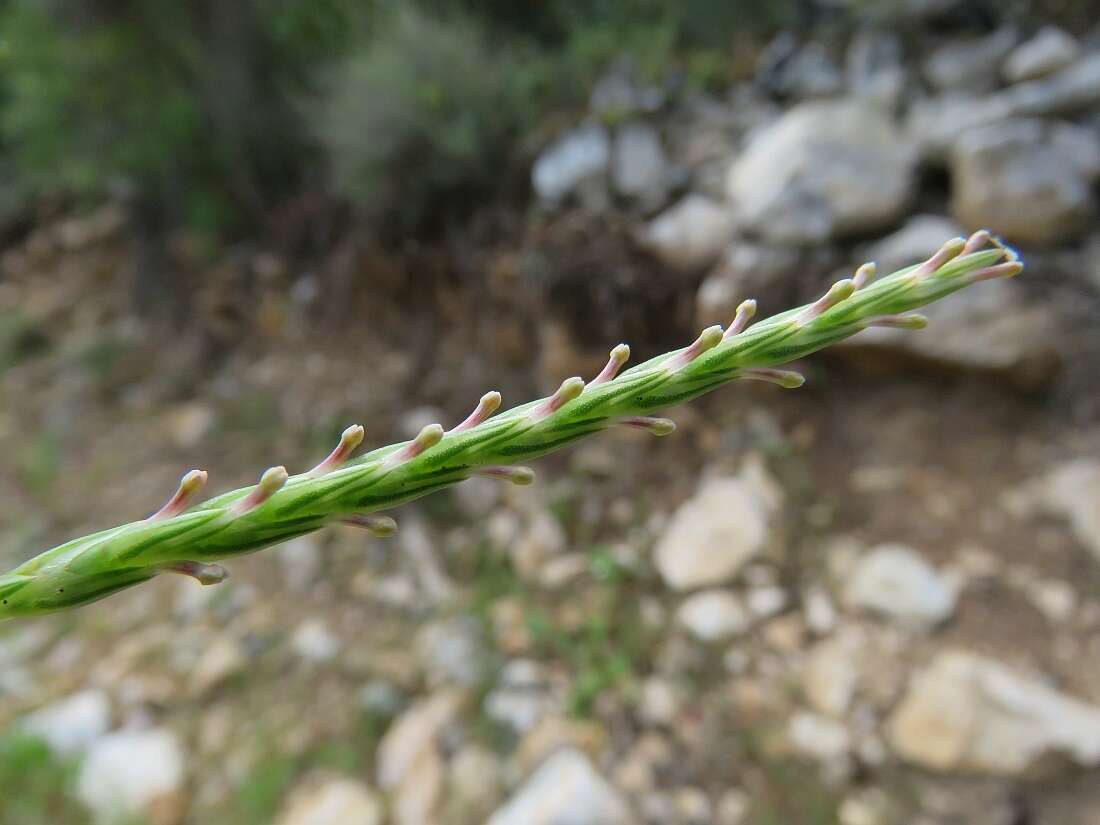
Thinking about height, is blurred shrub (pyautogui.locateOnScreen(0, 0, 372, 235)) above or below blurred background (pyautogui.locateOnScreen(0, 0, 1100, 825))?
above

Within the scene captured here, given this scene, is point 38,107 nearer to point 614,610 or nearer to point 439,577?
point 439,577

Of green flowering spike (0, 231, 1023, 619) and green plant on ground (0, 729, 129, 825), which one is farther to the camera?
green plant on ground (0, 729, 129, 825)

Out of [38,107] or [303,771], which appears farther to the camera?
[38,107]

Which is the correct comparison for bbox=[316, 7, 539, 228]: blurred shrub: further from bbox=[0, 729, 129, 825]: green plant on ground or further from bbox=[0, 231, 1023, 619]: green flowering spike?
bbox=[0, 231, 1023, 619]: green flowering spike

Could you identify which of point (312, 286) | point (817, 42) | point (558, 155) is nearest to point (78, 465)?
point (312, 286)

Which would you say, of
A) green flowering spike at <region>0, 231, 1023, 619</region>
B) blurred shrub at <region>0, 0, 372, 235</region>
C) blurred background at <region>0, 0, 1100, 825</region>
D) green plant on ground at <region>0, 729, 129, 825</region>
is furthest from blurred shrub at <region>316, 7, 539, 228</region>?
green flowering spike at <region>0, 231, 1023, 619</region>

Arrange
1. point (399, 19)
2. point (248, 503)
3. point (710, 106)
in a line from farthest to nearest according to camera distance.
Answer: point (399, 19) < point (710, 106) < point (248, 503)

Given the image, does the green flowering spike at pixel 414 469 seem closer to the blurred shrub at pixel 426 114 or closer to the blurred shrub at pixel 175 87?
the blurred shrub at pixel 426 114

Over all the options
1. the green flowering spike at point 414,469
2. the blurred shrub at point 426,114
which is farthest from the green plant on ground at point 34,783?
the blurred shrub at point 426,114

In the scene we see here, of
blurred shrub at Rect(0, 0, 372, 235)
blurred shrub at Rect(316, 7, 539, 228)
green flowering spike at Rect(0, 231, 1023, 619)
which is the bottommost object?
green flowering spike at Rect(0, 231, 1023, 619)
